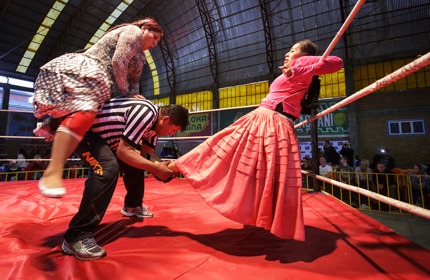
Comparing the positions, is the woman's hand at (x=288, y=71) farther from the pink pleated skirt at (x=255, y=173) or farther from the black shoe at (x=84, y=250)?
the black shoe at (x=84, y=250)

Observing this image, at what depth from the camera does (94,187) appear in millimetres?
1155

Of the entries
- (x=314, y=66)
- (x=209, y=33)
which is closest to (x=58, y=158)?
(x=314, y=66)

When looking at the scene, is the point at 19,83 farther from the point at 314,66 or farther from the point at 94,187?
the point at 314,66

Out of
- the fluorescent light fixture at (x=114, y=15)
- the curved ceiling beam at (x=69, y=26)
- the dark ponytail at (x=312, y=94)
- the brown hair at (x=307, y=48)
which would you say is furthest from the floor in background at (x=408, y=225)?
the curved ceiling beam at (x=69, y=26)

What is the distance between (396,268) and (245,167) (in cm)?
70

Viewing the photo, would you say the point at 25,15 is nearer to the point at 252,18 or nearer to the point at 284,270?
the point at 252,18

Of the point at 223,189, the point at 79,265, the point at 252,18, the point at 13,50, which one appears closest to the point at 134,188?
the point at 79,265

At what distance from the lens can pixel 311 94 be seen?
146cm

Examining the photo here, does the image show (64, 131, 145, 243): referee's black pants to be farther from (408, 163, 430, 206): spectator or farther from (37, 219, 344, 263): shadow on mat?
(408, 163, 430, 206): spectator

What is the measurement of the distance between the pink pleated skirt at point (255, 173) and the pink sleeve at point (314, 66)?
0.81ft

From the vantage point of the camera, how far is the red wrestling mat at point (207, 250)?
91 cm

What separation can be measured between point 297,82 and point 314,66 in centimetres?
13

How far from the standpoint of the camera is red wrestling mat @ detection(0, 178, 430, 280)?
2.97ft

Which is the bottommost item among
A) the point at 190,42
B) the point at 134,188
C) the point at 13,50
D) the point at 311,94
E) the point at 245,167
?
the point at 134,188
